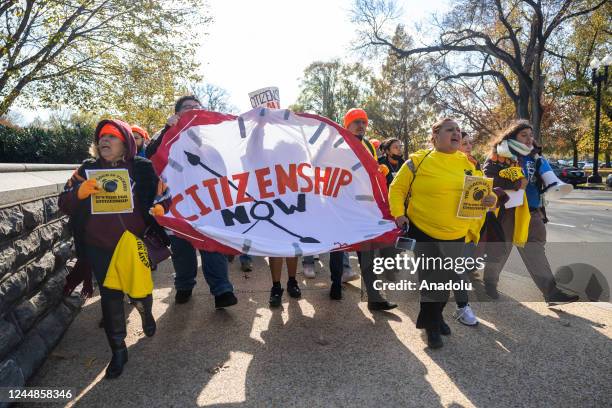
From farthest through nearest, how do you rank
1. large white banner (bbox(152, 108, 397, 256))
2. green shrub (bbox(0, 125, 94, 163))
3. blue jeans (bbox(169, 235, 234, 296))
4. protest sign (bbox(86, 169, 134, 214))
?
1. green shrub (bbox(0, 125, 94, 163))
2. blue jeans (bbox(169, 235, 234, 296))
3. large white banner (bbox(152, 108, 397, 256))
4. protest sign (bbox(86, 169, 134, 214))

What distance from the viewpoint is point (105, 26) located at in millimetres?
11359

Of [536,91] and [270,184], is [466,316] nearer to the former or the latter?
[270,184]

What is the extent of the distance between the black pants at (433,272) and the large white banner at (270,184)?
29cm

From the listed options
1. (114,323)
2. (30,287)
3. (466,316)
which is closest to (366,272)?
(466,316)

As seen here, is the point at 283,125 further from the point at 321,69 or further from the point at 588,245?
the point at 321,69

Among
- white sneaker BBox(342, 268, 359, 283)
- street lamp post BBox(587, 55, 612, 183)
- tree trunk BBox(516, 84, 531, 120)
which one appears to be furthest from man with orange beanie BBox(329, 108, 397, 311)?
tree trunk BBox(516, 84, 531, 120)

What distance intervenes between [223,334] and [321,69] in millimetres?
55034

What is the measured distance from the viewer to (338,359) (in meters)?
3.09

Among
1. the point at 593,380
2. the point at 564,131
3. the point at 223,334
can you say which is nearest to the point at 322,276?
the point at 223,334

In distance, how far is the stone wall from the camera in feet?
8.52

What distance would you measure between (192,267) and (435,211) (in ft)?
8.12

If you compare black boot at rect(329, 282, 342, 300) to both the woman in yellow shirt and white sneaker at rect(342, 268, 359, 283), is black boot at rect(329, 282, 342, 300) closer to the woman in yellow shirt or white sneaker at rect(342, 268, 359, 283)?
white sneaker at rect(342, 268, 359, 283)

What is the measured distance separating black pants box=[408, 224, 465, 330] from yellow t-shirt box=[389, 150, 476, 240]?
0.06 m

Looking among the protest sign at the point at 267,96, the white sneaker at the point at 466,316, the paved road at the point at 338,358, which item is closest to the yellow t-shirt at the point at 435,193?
the white sneaker at the point at 466,316
